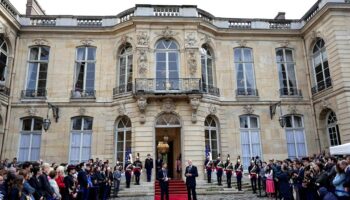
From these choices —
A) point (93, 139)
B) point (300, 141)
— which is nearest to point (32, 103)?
point (93, 139)

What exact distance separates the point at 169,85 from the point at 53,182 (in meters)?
8.72

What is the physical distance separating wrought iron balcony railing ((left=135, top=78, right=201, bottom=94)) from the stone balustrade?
346 centimetres

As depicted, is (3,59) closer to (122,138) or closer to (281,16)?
(122,138)

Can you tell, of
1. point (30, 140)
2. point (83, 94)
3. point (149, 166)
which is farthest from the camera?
point (83, 94)

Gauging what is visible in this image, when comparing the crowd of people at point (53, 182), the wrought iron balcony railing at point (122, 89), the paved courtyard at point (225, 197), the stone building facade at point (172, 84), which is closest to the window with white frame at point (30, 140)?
the stone building facade at point (172, 84)

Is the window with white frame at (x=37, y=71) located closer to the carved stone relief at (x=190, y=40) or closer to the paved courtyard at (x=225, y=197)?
the carved stone relief at (x=190, y=40)

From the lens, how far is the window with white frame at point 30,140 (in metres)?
14.9

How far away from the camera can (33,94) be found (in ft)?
50.9

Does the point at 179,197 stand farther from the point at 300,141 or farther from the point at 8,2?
the point at 8,2

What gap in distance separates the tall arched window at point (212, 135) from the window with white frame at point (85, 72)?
6.10 metres

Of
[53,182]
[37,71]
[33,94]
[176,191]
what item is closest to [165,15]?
[37,71]

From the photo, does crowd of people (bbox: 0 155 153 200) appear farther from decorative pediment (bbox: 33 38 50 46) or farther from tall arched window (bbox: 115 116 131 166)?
decorative pediment (bbox: 33 38 50 46)

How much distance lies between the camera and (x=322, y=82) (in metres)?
15.7

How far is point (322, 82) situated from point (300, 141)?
329cm
